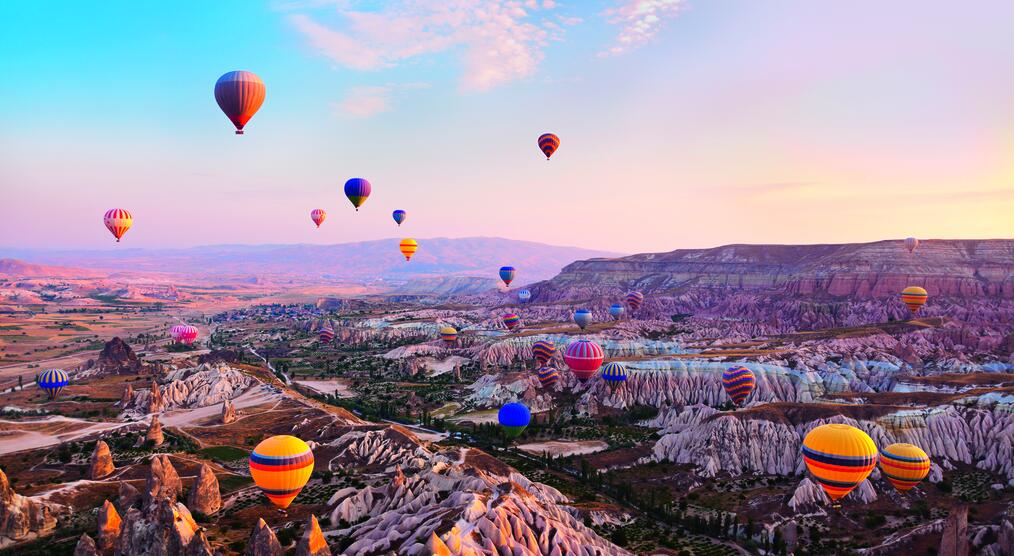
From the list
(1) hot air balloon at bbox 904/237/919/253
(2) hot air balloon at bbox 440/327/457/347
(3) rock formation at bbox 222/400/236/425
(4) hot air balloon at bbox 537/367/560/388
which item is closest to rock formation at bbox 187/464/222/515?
(3) rock formation at bbox 222/400/236/425

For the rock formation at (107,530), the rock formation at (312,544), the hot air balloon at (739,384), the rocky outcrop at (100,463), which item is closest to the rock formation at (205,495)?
the rock formation at (107,530)

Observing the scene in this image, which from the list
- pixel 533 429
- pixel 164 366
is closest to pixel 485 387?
pixel 533 429

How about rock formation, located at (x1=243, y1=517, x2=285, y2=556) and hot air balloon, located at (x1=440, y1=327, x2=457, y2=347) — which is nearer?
rock formation, located at (x1=243, y1=517, x2=285, y2=556)

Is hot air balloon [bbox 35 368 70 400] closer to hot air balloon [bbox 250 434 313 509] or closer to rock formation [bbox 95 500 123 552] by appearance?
rock formation [bbox 95 500 123 552]

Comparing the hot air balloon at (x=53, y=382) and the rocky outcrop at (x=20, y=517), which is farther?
the hot air balloon at (x=53, y=382)

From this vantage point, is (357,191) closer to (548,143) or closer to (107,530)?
(548,143)

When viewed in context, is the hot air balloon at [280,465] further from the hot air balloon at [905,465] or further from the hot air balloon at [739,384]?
the hot air balloon at [739,384]

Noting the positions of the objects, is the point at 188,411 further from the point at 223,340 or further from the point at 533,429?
the point at 223,340
